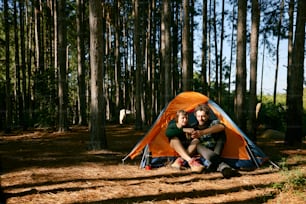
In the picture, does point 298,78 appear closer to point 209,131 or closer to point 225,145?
point 225,145

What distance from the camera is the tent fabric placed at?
20.0ft

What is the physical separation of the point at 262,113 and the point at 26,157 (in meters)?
12.8

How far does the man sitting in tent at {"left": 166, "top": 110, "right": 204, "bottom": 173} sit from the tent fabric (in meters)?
0.39

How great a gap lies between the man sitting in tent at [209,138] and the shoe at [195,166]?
21cm

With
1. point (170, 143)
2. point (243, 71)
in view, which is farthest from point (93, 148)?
point (243, 71)

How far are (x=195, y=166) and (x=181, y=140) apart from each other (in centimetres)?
78

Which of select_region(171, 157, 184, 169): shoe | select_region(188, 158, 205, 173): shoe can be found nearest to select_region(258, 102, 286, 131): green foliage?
select_region(171, 157, 184, 169): shoe

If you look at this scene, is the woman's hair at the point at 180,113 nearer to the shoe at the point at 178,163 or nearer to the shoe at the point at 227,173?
the shoe at the point at 178,163

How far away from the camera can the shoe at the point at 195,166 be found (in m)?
5.43

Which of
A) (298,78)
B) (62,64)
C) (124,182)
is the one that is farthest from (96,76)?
(298,78)

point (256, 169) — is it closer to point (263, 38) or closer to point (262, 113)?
point (262, 113)

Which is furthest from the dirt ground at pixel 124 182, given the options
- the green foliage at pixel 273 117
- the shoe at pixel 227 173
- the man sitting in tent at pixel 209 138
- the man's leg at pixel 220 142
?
the green foliage at pixel 273 117

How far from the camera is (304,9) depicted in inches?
320

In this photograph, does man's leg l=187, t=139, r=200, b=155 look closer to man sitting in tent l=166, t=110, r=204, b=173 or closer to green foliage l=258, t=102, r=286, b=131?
man sitting in tent l=166, t=110, r=204, b=173
